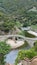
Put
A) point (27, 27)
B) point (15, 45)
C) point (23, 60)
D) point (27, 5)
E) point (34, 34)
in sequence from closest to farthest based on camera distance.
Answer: point (23, 60), point (15, 45), point (34, 34), point (27, 27), point (27, 5)

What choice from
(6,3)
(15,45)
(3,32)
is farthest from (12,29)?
(6,3)

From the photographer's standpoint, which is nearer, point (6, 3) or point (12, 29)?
point (12, 29)

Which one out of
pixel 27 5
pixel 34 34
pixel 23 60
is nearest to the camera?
pixel 23 60

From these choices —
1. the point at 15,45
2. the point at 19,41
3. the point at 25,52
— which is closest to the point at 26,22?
the point at 19,41

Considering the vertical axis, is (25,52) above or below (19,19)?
below

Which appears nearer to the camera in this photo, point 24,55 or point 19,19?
point 24,55

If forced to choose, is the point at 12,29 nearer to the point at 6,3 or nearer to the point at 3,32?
the point at 3,32

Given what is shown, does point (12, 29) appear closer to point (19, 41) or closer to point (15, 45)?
point (19, 41)

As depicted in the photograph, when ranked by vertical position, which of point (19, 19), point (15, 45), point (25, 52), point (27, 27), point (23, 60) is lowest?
point (23, 60)

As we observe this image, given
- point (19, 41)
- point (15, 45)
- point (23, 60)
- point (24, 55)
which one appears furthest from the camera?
point (19, 41)
